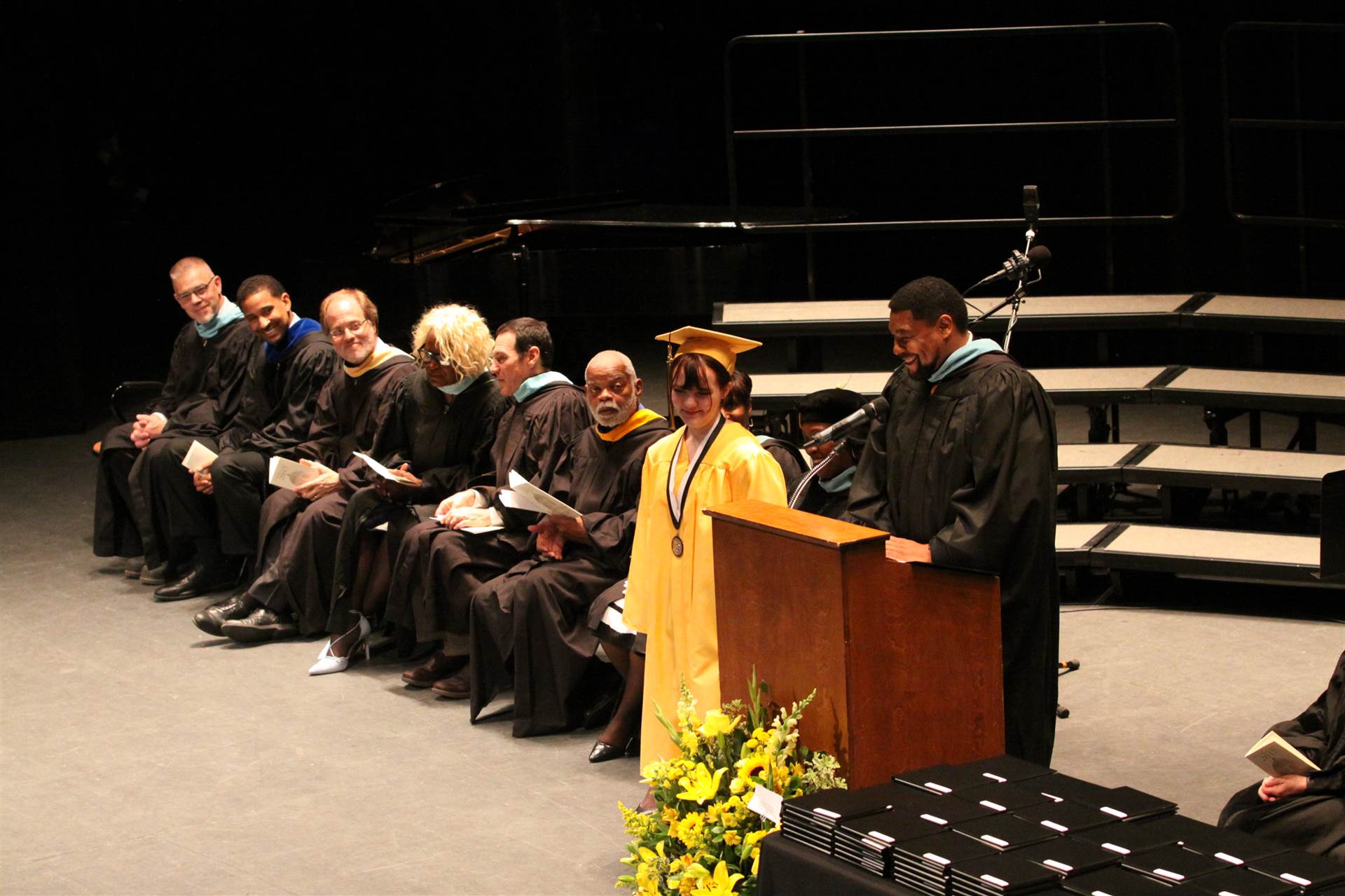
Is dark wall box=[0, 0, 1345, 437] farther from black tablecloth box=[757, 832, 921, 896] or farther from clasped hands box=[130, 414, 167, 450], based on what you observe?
black tablecloth box=[757, 832, 921, 896]

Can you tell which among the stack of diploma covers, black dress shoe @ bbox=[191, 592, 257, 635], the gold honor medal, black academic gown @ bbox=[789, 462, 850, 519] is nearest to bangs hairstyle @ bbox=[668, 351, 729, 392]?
the gold honor medal

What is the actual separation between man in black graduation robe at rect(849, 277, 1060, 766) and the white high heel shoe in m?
2.77

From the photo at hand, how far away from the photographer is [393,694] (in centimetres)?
628

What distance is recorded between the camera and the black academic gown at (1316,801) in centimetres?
382

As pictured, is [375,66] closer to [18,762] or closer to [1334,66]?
[1334,66]

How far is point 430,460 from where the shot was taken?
6918 millimetres

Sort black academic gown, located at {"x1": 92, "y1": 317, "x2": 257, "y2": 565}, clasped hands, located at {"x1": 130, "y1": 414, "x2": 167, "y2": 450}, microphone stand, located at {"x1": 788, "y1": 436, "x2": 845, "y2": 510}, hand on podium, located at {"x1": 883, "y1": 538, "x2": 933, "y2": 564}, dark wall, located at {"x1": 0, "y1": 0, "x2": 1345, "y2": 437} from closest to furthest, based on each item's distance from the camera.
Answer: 1. hand on podium, located at {"x1": 883, "y1": 538, "x2": 933, "y2": 564}
2. microphone stand, located at {"x1": 788, "y1": 436, "x2": 845, "y2": 510}
3. black academic gown, located at {"x1": 92, "y1": 317, "x2": 257, "y2": 565}
4. clasped hands, located at {"x1": 130, "y1": 414, "x2": 167, "y2": 450}
5. dark wall, located at {"x1": 0, "y1": 0, "x2": 1345, "y2": 437}

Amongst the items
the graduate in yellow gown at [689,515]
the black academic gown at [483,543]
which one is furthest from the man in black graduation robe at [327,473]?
the graduate in yellow gown at [689,515]

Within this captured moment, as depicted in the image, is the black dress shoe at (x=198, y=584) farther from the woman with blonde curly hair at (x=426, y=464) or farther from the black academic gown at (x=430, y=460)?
the woman with blonde curly hair at (x=426, y=464)

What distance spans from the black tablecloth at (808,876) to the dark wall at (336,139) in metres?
8.03

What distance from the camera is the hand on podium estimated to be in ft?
13.8

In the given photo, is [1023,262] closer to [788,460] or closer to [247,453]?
[788,460]

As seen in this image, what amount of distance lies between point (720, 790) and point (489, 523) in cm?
276

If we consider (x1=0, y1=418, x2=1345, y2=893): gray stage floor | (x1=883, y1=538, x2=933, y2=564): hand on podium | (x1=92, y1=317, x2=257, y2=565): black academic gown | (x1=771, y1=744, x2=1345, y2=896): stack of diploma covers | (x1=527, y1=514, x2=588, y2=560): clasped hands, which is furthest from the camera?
(x1=92, y1=317, x2=257, y2=565): black academic gown
